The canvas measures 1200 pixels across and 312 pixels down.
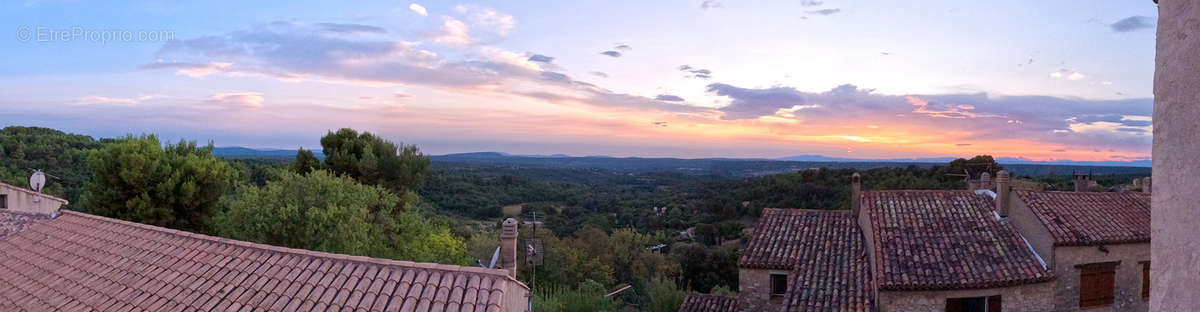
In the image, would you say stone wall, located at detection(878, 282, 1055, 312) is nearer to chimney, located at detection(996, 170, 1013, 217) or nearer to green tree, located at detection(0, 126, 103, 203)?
chimney, located at detection(996, 170, 1013, 217)

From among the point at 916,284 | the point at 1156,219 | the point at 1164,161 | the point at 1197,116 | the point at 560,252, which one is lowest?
the point at 560,252

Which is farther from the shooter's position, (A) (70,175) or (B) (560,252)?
(B) (560,252)

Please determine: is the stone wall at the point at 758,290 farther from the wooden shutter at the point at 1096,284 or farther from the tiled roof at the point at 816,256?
the wooden shutter at the point at 1096,284

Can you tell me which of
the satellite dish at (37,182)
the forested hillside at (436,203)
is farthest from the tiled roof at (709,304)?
the satellite dish at (37,182)

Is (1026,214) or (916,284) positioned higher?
(1026,214)

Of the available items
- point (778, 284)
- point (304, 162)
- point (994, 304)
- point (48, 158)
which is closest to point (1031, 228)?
point (994, 304)

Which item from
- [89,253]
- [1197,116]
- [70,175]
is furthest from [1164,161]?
[70,175]

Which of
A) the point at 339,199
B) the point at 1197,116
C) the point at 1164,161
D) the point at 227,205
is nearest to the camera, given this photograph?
the point at 1197,116

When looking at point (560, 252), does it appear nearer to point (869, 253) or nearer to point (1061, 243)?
point (869, 253)
